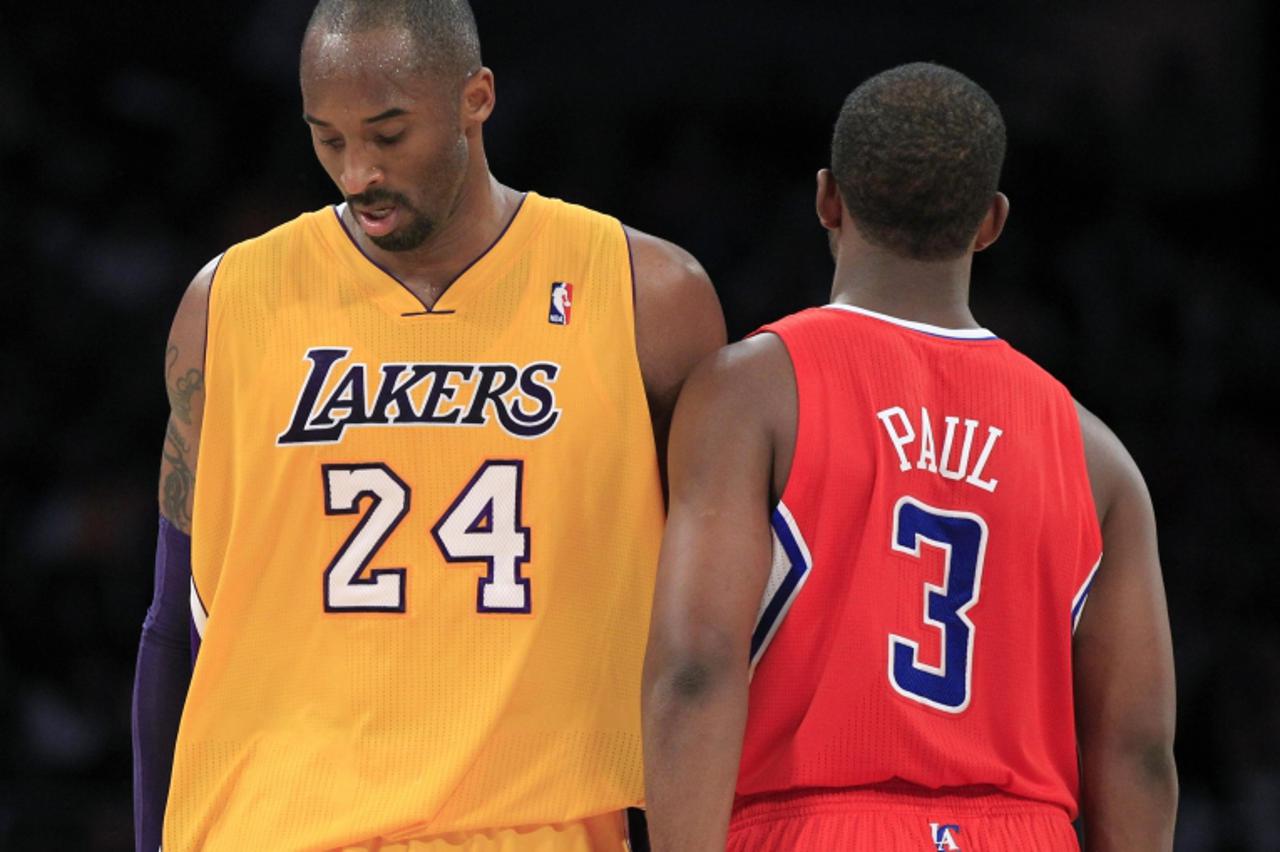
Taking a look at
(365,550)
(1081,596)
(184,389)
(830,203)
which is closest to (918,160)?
(830,203)

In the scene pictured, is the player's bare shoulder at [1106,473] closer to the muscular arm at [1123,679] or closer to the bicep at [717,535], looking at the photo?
the muscular arm at [1123,679]

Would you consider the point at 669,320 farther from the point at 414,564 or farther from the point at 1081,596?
→ the point at 1081,596

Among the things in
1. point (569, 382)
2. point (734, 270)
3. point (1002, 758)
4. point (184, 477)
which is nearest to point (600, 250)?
point (569, 382)

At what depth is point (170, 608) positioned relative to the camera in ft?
10.2

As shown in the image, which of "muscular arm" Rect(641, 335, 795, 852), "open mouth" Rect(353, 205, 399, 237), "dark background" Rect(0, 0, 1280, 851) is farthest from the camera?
"dark background" Rect(0, 0, 1280, 851)

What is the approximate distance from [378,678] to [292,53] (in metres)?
5.37

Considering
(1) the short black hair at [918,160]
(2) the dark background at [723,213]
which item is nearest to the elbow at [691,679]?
(1) the short black hair at [918,160]

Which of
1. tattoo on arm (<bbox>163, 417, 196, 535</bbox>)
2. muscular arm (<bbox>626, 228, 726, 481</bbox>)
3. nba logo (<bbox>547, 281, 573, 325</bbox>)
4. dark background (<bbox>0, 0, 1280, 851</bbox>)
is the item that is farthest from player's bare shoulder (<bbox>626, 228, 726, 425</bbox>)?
dark background (<bbox>0, 0, 1280, 851</bbox>)

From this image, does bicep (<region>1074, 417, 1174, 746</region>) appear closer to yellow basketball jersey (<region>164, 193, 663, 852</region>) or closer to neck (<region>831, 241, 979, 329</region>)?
neck (<region>831, 241, 979, 329</region>)

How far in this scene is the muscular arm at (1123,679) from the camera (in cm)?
285

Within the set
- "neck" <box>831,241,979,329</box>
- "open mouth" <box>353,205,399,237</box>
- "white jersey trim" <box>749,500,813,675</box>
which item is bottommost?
"white jersey trim" <box>749,500,813,675</box>

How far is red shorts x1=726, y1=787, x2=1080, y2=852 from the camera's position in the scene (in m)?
2.63

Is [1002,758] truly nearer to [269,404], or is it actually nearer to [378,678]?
[378,678]

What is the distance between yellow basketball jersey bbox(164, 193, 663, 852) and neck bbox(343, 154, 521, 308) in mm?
32
